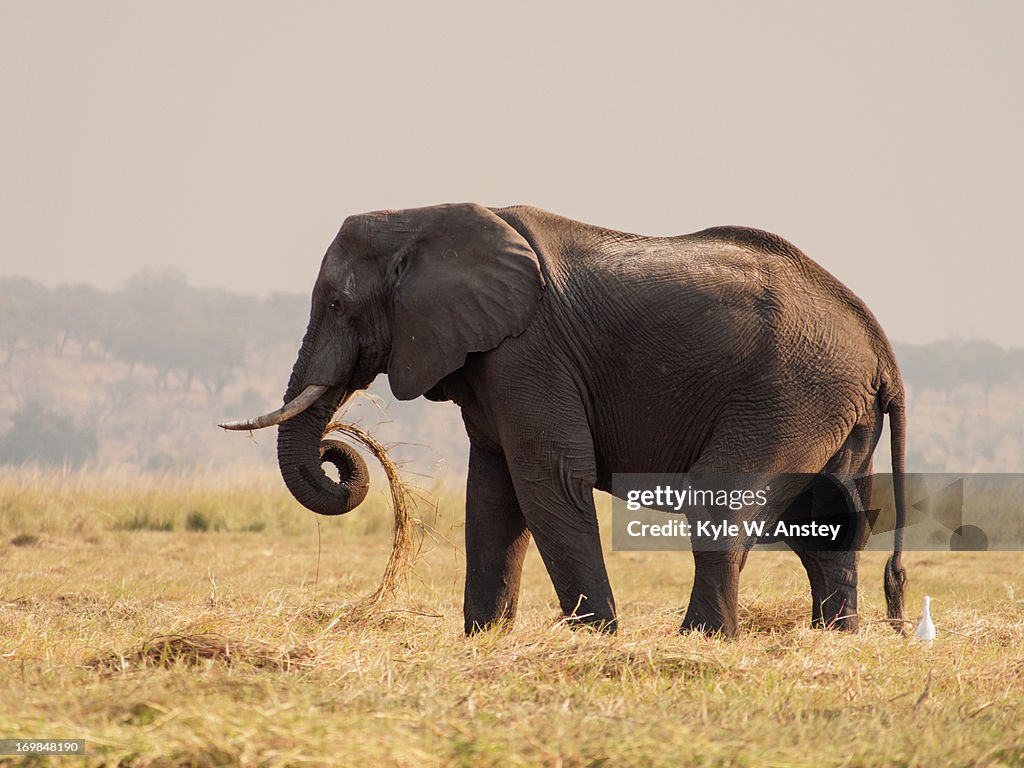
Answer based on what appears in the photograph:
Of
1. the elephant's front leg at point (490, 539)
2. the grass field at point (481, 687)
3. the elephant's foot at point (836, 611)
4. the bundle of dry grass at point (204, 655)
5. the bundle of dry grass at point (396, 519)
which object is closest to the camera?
the grass field at point (481, 687)

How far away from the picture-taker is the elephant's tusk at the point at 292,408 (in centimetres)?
851

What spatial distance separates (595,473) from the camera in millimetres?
8148

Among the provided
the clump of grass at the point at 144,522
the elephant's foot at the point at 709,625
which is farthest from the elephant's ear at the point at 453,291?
the clump of grass at the point at 144,522

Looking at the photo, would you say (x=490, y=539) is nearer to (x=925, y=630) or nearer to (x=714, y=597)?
(x=714, y=597)

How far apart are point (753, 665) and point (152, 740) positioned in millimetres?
3051

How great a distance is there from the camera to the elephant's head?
8.19m

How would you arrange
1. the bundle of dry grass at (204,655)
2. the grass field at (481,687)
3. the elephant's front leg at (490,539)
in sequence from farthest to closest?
the elephant's front leg at (490,539) < the bundle of dry grass at (204,655) < the grass field at (481,687)

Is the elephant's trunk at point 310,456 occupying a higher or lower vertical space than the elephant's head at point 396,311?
lower

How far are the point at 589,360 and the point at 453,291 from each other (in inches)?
35.5

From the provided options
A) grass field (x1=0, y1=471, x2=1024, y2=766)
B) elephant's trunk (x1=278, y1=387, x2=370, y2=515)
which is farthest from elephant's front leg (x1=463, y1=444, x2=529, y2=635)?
elephant's trunk (x1=278, y1=387, x2=370, y2=515)

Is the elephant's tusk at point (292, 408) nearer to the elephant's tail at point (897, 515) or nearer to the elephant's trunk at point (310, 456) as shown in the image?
the elephant's trunk at point (310, 456)

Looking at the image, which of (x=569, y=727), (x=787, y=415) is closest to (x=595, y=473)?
(x=787, y=415)

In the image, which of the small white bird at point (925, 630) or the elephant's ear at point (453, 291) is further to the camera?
the small white bird at point (925, 630)

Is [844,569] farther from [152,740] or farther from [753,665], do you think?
[152,740]
